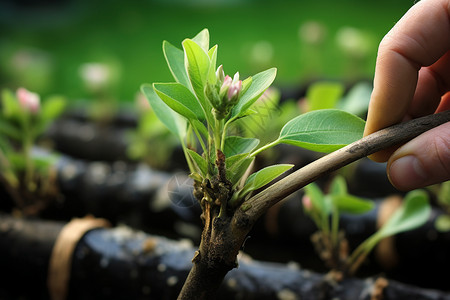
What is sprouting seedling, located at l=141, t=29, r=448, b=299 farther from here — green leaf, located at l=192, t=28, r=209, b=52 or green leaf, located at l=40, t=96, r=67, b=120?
green leaf, located at l=40, t=96, r=67, b=120

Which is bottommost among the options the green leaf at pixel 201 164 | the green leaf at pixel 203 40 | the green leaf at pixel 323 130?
the green leaf at pixel 201 164

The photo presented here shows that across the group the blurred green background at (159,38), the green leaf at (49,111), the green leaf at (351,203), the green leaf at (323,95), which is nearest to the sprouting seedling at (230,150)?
the green leaf at (351,203)

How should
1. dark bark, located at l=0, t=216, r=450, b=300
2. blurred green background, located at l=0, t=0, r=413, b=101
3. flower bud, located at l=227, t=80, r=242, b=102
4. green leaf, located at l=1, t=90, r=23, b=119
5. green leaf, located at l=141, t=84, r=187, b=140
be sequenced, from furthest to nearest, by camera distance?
blurred green background, located at l=0, t=0, r=413, b=101 < green leaf, located at l=1, t=90, r=23, b=119 < dark bark, located at l=0, t=216, r=450, b=300 < green leaf, located at l=141, t=84, r=187, b=140 < flower bud, located at l=227, t=80, r=242, b=102

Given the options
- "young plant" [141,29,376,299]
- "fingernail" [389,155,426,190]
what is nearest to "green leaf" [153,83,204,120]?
"young plant" [141,29,376,299]

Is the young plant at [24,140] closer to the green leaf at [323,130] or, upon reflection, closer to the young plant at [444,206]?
the green leaf at [323,130]

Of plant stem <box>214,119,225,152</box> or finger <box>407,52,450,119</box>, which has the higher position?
finger <box>407,52,450,119</box>

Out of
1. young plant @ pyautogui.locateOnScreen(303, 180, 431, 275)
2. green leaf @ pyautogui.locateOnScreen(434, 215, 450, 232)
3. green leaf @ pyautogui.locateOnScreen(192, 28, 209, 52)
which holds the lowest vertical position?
green leaf @ pyautogui.locateOnScreen(434, 215, 450, 232)

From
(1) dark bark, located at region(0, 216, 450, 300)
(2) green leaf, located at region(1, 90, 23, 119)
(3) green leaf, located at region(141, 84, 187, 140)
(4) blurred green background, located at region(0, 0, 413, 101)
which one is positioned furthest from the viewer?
(4) blurred green background, located at region(0, 0, 413, 101)
